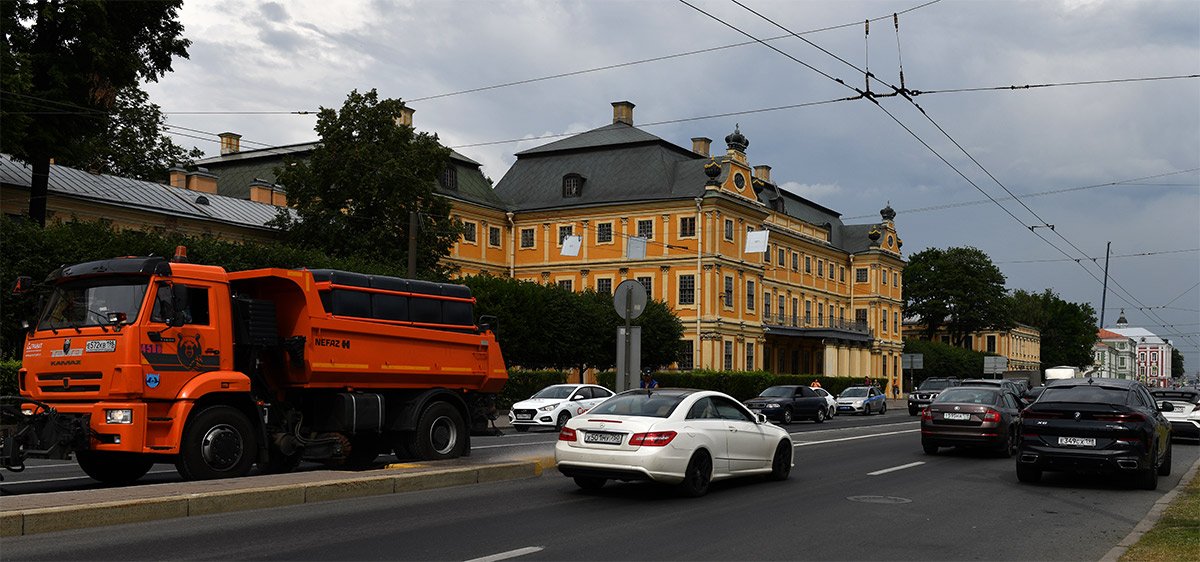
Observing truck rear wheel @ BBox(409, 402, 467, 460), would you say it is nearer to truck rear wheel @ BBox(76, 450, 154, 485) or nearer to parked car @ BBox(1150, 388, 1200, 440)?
truck rear wheel @ BBox(76, 450, 154, 485)

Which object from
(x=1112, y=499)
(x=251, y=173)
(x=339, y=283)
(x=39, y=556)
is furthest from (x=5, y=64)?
(x=251, y=173)

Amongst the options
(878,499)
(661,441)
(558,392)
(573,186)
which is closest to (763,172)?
(573,186)

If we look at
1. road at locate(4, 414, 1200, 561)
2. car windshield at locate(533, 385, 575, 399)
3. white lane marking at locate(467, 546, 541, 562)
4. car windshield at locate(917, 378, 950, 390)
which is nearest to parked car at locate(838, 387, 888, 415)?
car windshield at locate(917, 378, 950, 390)

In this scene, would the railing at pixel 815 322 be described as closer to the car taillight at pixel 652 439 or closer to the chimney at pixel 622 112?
the chimney at pixel 622 112

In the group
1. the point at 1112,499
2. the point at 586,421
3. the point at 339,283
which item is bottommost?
the point at 1112,499

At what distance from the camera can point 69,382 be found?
13031 mm

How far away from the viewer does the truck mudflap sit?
12.5 m

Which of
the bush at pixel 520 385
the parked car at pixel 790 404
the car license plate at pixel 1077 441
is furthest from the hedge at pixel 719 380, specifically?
the car license plate at pixel 1077 441

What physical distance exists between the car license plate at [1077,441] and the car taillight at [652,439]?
6.24m

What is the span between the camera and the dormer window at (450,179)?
6999 centimetres

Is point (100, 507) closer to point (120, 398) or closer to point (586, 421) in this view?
point (120, 398)

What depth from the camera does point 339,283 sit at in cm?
1546

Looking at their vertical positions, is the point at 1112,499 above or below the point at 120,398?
below

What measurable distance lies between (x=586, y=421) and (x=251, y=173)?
2440 inches
